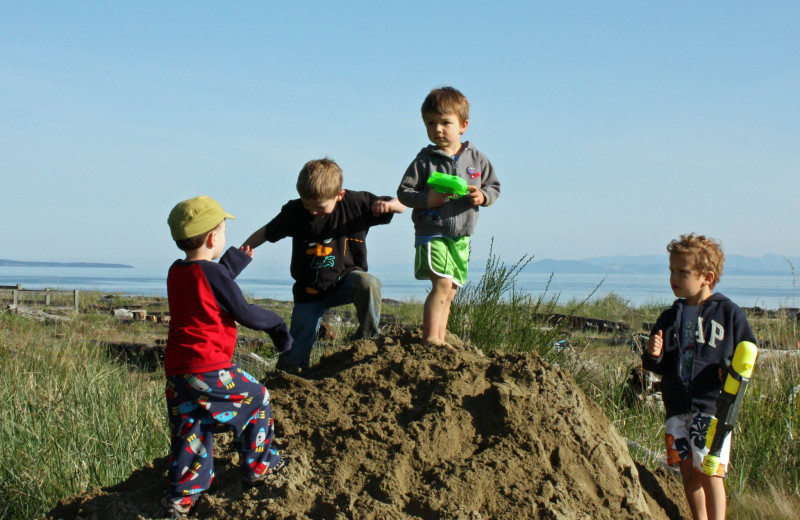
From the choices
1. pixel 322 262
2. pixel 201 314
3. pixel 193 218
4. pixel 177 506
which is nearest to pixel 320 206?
pixel 322 262

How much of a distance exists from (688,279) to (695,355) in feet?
1.19

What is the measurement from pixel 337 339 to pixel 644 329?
7.15m

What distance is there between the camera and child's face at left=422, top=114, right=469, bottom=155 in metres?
4.54

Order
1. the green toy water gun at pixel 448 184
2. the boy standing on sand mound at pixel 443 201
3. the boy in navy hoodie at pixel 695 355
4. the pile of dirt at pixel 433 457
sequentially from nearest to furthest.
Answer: the pile of dirt at pixel 433 457
the boy in navy hoodie at pixel 695 355
the green toy water gun at pixel 448 184
the boy standing on sand mound at pixel 443 201

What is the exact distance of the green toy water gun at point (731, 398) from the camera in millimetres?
3295

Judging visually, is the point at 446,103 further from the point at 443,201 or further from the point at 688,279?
the point at 688,279

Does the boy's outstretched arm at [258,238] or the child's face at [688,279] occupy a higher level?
the boy's outstretched arm at [258,238]

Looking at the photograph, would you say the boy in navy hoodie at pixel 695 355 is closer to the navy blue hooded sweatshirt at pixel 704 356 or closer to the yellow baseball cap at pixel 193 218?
the navy blue hooded sweatshirt at pixel 704 356

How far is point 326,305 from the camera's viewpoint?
4.94 m

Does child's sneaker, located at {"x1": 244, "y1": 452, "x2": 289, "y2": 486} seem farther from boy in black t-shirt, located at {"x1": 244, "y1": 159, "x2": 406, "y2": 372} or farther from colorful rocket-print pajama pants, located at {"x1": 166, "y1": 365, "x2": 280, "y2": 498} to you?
boy in black t-shirt, located at {"x1": 244, "y1": 159, "x2": 406, "y2": 372}

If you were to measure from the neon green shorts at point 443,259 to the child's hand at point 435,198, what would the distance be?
224mm

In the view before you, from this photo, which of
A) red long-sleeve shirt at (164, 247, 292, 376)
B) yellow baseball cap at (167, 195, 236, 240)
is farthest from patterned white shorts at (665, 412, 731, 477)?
yellow baseball cap at (167, 195, 236, 240)

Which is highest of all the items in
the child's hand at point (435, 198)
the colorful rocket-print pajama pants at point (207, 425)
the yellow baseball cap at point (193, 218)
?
the child's hand at point (435, 198)

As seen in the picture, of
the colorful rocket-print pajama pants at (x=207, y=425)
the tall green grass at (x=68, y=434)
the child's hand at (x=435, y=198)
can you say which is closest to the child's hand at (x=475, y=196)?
the child's hand at (x=435, y=198)
